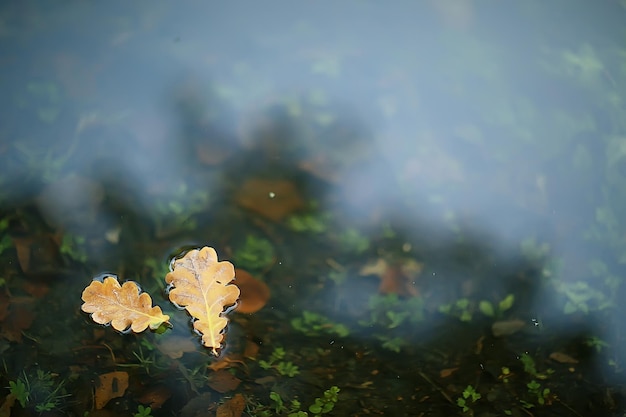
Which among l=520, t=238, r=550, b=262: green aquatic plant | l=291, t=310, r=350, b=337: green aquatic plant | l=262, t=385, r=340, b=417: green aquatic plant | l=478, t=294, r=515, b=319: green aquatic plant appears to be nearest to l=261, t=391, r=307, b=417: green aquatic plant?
l=262, t=385, r=340, b=417: green aquatic plant

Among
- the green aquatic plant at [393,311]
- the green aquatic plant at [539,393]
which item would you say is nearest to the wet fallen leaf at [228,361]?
the green aquatic plant at [393,311]

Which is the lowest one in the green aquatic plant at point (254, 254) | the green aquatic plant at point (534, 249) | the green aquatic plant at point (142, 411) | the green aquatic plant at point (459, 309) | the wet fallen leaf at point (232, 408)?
the green aquatic plant at point (142, 411)

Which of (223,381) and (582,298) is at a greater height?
(582,298)

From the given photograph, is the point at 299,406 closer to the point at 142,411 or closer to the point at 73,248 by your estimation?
the point at 142,411

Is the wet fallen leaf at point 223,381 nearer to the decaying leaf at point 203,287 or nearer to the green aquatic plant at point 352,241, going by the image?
the decaying leaf at point 203,287

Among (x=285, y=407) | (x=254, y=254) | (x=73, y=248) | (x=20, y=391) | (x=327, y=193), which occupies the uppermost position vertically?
(x=327, y=193)

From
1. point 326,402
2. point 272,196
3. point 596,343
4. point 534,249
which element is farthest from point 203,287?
point 596,343
